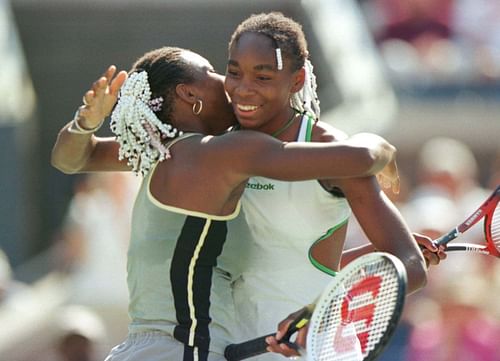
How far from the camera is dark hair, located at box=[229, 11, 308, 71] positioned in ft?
15.2

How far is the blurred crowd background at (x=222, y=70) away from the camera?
28.0 ft

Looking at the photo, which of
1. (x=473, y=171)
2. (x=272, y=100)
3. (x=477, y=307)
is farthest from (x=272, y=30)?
(x=473, y=171)

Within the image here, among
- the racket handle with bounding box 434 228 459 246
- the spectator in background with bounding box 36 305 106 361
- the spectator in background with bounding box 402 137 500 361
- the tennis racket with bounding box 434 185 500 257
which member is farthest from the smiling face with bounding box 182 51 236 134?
the spectator in background with bounding box 402 137 500 361

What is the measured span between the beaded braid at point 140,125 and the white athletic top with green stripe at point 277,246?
351mm

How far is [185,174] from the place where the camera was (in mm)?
4527

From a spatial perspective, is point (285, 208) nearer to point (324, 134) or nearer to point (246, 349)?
point (324, 134)

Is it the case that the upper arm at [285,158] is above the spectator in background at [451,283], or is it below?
above

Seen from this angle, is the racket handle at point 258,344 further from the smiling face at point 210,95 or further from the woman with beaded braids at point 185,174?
the smiling face at point 210,95

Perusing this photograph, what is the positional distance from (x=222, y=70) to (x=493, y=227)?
6232 mm

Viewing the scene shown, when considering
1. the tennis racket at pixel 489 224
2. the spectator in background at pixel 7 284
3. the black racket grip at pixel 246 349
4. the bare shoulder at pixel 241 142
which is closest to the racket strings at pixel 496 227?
the tennis racket at pixel 489 224

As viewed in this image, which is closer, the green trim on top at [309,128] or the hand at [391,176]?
the green trim on top at [309,128]

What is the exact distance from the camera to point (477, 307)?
8.20 meters

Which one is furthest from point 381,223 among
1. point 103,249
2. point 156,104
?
point 103,249

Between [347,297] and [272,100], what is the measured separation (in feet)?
2.40
